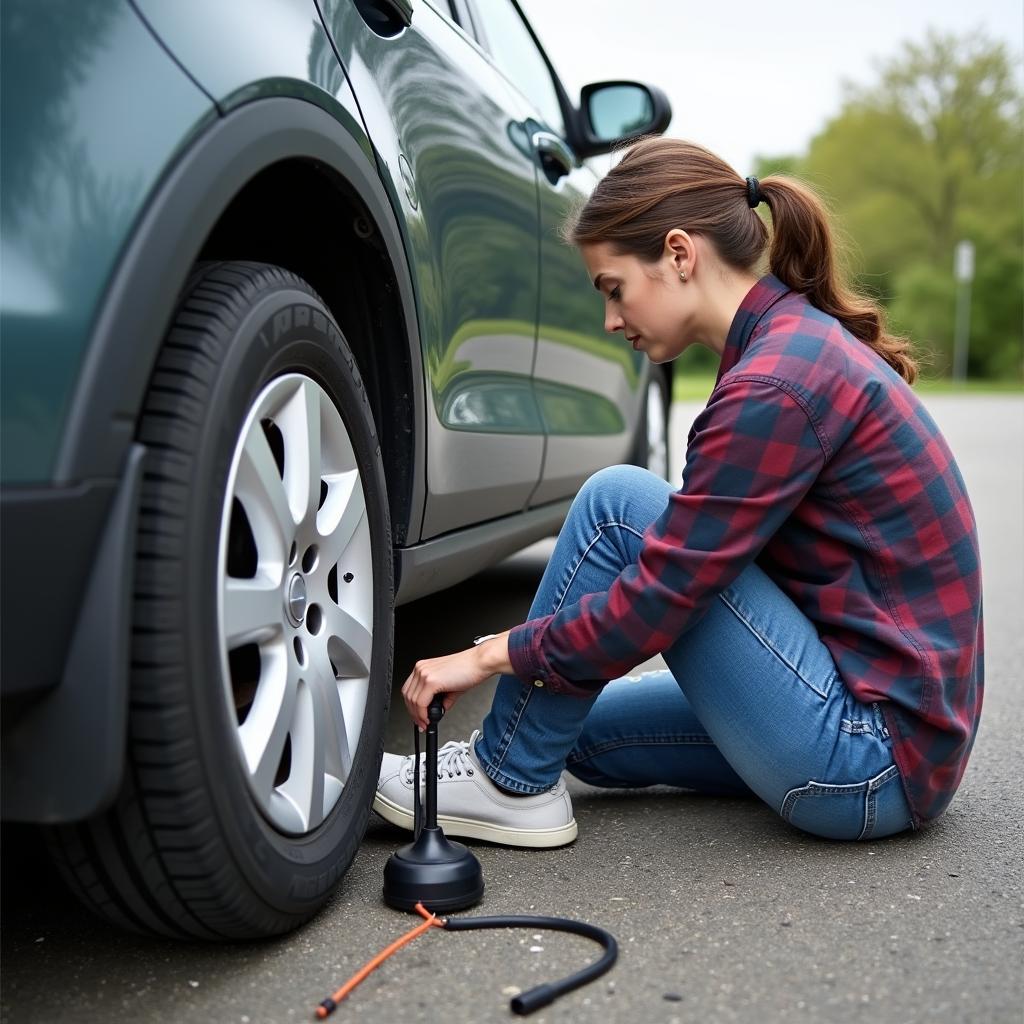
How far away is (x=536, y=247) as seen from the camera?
9.05 ft

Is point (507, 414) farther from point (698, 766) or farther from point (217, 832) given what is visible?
point (217, 832)

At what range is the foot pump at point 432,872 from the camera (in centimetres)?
177

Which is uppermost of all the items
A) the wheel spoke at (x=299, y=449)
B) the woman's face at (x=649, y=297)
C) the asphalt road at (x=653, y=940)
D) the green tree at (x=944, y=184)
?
the green tree at (x=944, y=184)

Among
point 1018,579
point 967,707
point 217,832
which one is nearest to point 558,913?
point 217,832

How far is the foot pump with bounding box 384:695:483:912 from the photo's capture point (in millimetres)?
1766

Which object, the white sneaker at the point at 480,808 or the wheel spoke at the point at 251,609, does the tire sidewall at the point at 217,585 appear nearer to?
the wheel spoke at the point at 251,609

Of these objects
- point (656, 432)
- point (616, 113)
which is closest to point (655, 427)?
point (656, 432)

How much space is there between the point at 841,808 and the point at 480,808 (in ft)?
1.80

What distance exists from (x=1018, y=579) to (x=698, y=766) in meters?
3.06

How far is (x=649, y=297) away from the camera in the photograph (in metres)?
2.04

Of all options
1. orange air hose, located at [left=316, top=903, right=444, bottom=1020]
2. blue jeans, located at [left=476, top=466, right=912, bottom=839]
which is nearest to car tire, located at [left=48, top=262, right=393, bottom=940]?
orange air hose, located at [left=316, top=903, right=444, bottom=1020]

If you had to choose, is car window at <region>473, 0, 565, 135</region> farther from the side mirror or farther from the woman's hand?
the woman's hand

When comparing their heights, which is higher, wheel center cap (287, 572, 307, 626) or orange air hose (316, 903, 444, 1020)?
wheel center cap (287, 572, 307, 626)

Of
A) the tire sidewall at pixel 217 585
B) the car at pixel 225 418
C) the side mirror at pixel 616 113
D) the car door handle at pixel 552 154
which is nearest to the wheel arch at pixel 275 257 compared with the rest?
the car at pixel 225 418
